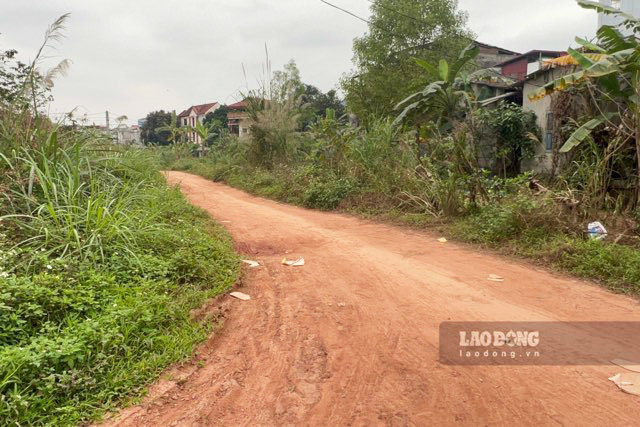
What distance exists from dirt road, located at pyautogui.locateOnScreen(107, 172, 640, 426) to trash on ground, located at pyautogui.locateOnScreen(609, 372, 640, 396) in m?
0.05

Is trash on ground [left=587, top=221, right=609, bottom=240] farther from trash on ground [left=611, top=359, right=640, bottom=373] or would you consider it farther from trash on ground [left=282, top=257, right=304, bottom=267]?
trash on ground [left=282, top=257, right=304, bottom=267]

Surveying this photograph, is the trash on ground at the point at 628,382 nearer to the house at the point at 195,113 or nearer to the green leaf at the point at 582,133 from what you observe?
the green leaf at the point at 582,133

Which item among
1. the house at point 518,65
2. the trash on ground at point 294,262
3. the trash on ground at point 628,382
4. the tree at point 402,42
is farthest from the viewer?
the house at point 518,65

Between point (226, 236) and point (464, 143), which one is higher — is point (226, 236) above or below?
below

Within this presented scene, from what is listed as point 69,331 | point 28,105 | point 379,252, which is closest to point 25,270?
point 69,331

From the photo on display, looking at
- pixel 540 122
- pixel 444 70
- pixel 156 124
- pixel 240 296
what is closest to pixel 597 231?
pixel 240 296

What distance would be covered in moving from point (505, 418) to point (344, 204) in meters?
7.98

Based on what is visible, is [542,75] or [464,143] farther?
[542,75]

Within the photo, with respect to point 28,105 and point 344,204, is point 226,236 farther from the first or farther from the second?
point 344,204

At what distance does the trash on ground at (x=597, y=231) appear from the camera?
18.6 feet

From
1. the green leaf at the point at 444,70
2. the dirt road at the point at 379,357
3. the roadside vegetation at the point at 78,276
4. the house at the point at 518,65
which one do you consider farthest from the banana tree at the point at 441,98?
the house at the point at 518,65

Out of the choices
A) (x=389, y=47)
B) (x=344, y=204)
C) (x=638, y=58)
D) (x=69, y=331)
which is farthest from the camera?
(x=389, y=47)

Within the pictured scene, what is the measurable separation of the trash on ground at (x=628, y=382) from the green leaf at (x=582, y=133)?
15.9 ft

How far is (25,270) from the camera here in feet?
11.7
